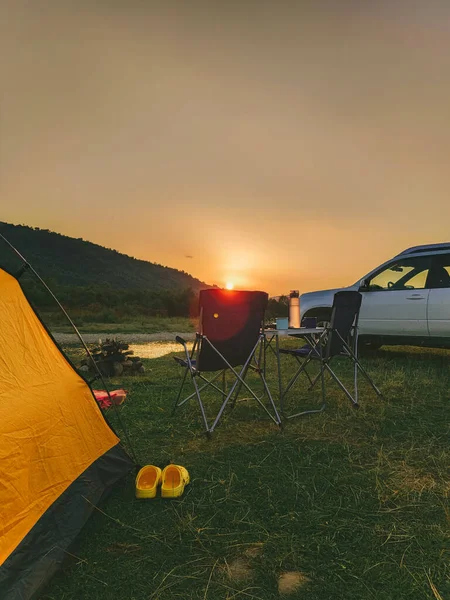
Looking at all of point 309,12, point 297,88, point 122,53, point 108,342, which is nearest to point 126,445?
point 108,342

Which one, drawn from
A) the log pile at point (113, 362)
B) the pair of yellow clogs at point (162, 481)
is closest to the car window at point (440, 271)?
the log pile at point (113, 362)

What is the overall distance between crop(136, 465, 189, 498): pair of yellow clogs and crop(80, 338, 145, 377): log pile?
4210 mm

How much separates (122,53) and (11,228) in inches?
2888

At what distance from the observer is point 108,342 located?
756cm

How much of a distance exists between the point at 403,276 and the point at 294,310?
12.3ft

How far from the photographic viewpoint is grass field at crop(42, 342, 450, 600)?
70.9 inches

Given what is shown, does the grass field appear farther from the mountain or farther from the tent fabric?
the mountain

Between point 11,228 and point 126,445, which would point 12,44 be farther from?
point 11,228

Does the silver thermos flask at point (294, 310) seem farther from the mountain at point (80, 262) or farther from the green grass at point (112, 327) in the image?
the mountain at point (80, 262)

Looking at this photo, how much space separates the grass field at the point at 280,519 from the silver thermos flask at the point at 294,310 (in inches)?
Result: 42.0

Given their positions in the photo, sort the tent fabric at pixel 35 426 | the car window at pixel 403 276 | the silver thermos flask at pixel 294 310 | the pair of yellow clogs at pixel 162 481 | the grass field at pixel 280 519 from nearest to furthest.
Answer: the grass field at pixel 280 519
the tent fabric at pixel 35 426
the pair of yellow clogs at pixel 162 481
the silver thermos flask at pixel 294 310
the car window at pixel 403 276

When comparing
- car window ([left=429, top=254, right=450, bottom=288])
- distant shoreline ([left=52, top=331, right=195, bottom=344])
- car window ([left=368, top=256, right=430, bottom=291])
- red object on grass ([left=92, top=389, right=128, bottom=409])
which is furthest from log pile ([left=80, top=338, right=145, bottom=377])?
car window ([left=429, top=254, right=450, bottom=288])

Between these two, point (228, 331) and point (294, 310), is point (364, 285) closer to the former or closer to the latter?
point (294, 310)

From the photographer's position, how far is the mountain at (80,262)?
2458 inches
